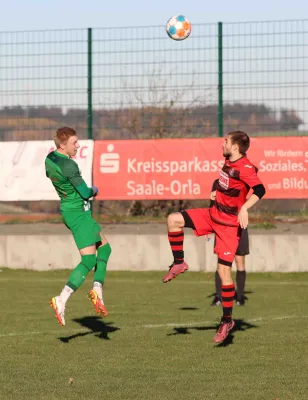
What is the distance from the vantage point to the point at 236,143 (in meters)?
11.0

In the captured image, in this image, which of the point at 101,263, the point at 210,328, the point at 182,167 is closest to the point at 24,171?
the point at 182,167

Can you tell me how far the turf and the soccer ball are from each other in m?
5.34

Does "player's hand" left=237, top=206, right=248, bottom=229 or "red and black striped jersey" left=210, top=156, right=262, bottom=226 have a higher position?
"red and black striped jersey" left=210, top=156, right=262, bottom=226

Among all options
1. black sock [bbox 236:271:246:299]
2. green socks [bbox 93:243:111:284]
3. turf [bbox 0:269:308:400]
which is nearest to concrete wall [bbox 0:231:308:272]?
turf [bbox 0:269:308:400]

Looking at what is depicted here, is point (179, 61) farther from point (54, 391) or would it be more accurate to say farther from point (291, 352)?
point (54, 391)

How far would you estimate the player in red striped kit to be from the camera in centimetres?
1092

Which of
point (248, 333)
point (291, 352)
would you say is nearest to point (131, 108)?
point (248, 333)

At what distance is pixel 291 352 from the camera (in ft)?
34.5

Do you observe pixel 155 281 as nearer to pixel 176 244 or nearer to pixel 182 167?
pixel 182 167

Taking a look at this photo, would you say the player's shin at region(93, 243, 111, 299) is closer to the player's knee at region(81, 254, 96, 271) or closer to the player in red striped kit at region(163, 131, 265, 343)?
the player's knee at region(81, 254, 96, 271)

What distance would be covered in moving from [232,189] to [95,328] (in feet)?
8.66

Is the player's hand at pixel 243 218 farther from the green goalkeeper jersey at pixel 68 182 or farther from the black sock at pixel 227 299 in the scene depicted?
the green goalkeeper jersey at pixel 68 182

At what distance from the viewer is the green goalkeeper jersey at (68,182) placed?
11.2 meters

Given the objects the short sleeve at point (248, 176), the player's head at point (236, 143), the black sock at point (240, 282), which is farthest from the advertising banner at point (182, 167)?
the short sleeve at point (248, 176)
